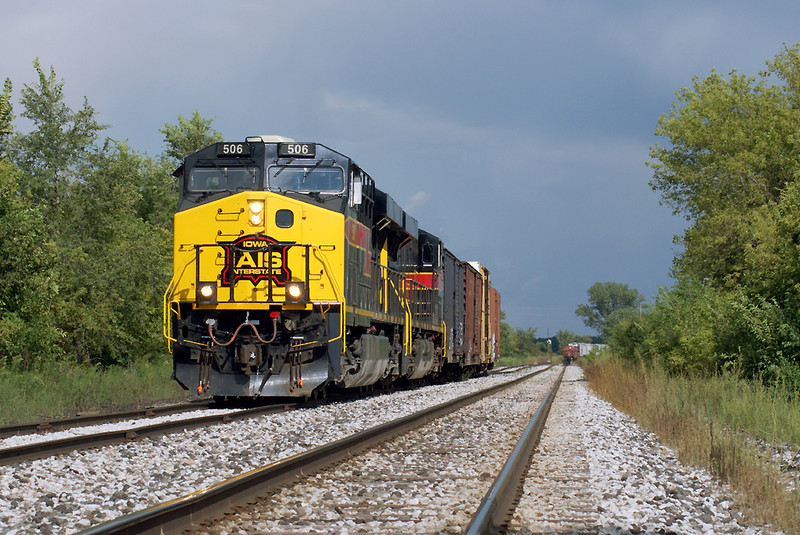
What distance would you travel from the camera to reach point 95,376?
1536 centimetres

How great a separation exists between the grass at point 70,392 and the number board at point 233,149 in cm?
481

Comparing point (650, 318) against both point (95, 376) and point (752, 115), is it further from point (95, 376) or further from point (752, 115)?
point (95, 376)

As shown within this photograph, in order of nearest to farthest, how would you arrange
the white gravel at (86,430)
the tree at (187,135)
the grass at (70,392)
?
the white gravel at (86,430)
the grass at (70,392)
the tree at (187,135)

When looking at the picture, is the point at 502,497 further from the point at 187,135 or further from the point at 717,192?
the point at 187,135

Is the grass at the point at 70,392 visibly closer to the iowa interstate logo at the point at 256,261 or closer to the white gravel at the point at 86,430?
the white gravel at the point at 86,430

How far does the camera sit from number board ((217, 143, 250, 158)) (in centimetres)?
1286

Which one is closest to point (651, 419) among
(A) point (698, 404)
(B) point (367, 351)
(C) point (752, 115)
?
(A) point (698, 404)

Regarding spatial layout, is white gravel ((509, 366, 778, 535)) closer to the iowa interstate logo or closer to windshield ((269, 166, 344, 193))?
the iowa interstate logo

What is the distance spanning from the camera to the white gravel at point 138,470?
4871 mm

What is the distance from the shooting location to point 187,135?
4678cm

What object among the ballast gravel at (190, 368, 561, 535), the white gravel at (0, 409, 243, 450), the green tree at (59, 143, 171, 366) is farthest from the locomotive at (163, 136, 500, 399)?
the green tree at (59, 143, 171, 366)

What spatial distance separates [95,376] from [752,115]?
72.9 feet

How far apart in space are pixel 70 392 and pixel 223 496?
9.71 meters

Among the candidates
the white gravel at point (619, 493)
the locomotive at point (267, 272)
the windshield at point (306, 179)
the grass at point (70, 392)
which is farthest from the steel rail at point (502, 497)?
the grass at point (70, 392)
